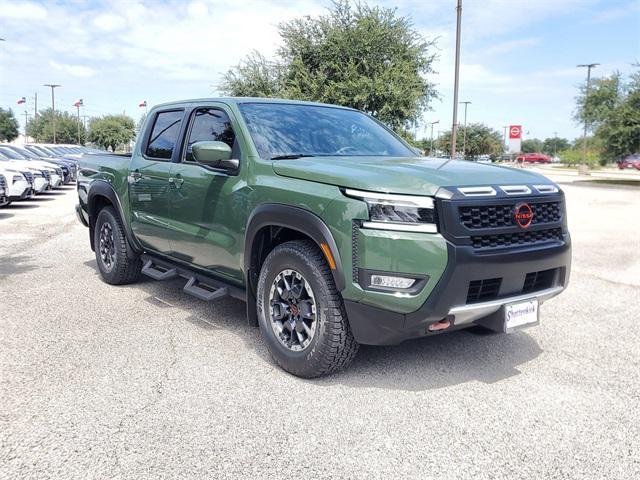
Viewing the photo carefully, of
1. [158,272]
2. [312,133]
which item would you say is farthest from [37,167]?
[312,133]

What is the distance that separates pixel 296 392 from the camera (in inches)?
144

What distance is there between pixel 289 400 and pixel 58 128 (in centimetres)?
8777

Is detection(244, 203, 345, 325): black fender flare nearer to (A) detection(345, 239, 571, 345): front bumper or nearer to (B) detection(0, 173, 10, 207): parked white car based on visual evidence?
(A) detection(345, 239, 571, 345): front bumper

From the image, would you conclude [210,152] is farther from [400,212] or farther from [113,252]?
[113,252]

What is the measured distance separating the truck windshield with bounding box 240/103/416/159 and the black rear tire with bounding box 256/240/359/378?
84 centimetres

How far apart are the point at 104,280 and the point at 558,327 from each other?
15.8ft

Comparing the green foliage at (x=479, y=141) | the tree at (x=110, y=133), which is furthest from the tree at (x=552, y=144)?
the tree at (x=110, y=133)

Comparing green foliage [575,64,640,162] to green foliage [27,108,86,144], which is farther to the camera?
green foliage [27,108,86,144]

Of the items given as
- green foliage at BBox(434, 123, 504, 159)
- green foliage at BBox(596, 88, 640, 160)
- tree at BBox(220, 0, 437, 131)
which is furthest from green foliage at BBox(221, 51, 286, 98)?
green foliage at BBox(434, 123, 504, 159)

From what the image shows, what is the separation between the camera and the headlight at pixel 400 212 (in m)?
3.29

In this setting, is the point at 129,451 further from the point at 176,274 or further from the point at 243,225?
the point at 176,274

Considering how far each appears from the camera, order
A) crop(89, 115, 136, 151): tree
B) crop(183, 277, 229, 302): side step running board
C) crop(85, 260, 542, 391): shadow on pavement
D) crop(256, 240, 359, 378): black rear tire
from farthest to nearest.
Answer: crop(89, 115, 136, 151): tree
crop(183, 277, 229, 302): side step running board
crop(85, 260, 542, 391): shadow on pavement
crop(256, 240, 359, 378): black rear tire

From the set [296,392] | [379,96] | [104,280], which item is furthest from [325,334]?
[379,96]

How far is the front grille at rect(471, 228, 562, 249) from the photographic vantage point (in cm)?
339
